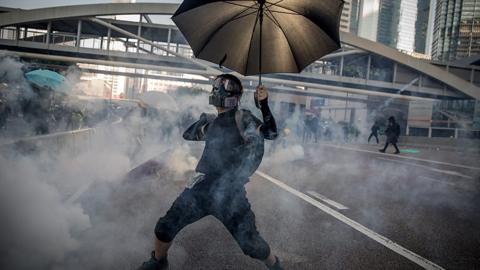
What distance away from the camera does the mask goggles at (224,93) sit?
286 centimetres

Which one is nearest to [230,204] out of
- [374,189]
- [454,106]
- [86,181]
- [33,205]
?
[33,205]

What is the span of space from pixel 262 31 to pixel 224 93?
2.73 feet

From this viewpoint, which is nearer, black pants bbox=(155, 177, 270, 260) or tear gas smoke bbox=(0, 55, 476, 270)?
black pants bbox=(155, 177, 270, 260)

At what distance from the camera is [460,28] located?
159625 mm

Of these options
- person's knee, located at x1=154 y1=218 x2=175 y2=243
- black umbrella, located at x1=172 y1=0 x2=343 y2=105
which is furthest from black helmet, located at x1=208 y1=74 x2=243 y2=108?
person's knee, located at x1=154 y1=218 x2=175 y2=243

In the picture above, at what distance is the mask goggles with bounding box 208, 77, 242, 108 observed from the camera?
2855 millimetres

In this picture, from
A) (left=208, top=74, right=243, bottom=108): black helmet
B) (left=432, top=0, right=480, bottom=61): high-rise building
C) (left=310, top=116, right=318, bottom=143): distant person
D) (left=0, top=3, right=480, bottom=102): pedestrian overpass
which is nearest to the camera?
(left=208, top=74, right=243, bottom=108): black helmet

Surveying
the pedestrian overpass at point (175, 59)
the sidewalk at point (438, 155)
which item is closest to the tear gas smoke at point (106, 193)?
the sidewalk at point (438, 155)

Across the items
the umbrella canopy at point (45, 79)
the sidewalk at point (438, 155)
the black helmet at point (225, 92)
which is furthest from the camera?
the sidewalk at point (438, 155)

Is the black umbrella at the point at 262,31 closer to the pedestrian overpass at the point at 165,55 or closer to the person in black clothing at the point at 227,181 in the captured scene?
the person in black clothing at the point at 227,181

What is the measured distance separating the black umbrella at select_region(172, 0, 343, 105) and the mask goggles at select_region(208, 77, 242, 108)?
36cm

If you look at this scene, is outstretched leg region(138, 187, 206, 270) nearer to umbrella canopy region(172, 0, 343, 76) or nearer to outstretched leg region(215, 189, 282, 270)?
outstretched leg region(215, 189, 282, 270)

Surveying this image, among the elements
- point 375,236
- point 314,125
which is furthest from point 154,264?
point 314,125

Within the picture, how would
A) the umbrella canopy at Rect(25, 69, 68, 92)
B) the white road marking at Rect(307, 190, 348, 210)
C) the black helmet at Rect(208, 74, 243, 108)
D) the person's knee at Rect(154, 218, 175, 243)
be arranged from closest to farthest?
the person's knee at Rect(154, 218, 175, 243) → the black helmet at Rect(208, 74, 243, 108) → the white road marking at Rect(307, 190, 348, 210) → the umbrella canopy at Rect(25, 69, 68, 92)
